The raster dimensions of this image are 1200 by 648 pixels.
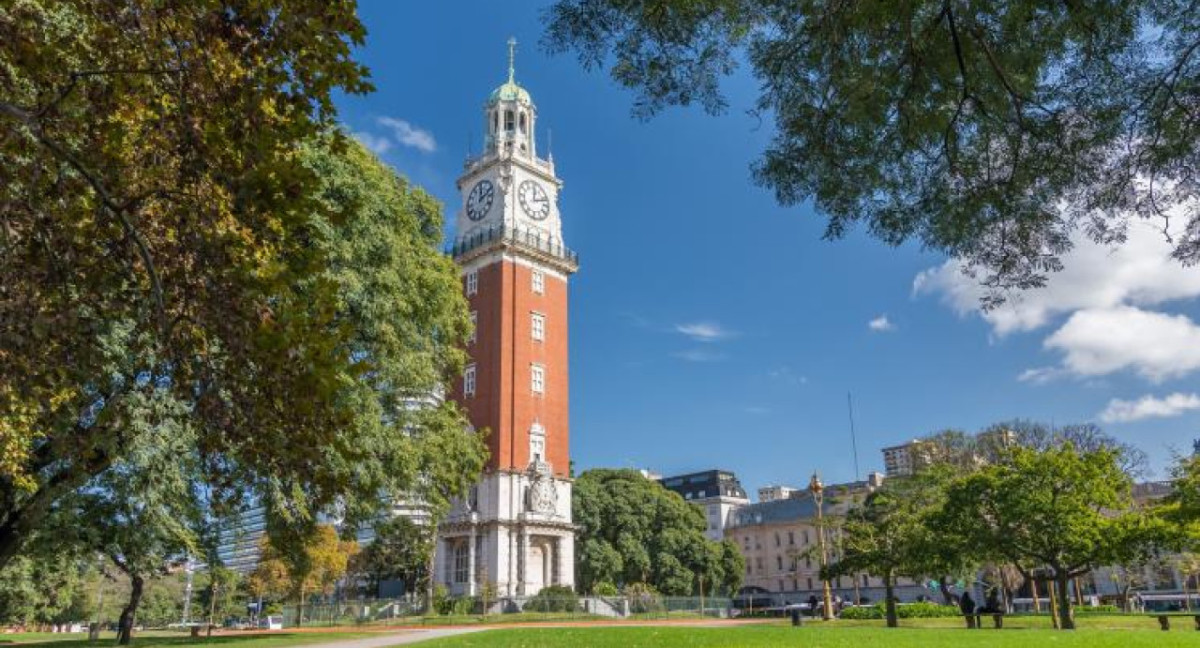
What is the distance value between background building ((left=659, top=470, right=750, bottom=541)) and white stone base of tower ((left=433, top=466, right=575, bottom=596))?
4977 centimetres

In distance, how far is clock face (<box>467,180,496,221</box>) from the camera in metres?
58.1

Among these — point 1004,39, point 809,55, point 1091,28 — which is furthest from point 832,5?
point 1091,28

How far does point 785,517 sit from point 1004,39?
9183 centimetres

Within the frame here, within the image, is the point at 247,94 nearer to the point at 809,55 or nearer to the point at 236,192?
the point at 236,192

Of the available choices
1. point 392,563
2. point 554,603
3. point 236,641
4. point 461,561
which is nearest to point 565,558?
point 461,561

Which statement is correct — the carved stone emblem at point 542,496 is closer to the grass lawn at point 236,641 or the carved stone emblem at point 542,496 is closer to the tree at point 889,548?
the tree at point 889,548

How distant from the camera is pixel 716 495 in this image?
104 m

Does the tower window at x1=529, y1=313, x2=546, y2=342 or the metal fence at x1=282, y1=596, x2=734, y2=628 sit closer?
the metal fence at x1=282, y1=596, x2=734, y2=628

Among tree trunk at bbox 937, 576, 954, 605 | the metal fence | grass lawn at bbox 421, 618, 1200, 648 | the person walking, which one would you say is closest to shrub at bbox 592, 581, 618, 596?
the metal fence

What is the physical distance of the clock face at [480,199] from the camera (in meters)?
58.1

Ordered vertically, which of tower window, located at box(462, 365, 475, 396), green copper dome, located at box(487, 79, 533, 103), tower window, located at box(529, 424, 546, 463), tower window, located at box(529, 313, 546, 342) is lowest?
tower window, located at box(529, 424, 546, 463)

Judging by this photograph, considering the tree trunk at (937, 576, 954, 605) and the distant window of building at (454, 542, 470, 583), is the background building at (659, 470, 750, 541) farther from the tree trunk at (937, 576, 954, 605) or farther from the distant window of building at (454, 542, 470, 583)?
the tree trunk at (937, 576, 954, 605)

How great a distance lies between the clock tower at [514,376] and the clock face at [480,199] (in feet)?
A: 0.26

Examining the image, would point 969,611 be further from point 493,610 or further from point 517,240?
point 517,240
